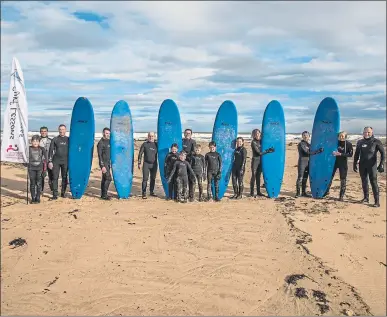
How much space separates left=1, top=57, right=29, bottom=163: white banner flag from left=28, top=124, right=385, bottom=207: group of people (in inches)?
8.5

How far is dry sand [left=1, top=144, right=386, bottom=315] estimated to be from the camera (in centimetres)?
407

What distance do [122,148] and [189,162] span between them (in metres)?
1.53

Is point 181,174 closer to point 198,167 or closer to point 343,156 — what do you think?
point 198,167

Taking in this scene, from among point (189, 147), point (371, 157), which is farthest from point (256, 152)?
point (371, 157)

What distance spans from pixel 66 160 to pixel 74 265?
354 cm

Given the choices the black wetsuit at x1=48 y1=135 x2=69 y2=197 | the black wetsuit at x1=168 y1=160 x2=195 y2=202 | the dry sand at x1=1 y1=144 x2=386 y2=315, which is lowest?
the dry sand at x1=1 y1=144 x2=386 y2=315

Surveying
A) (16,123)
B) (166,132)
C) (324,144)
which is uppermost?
(16,123)

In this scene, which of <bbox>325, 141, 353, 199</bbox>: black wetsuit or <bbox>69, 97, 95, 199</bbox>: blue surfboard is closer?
<bbox>325, 141, 353, 199</bbox>: black wetsuit

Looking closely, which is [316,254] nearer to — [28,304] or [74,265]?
[74,265]

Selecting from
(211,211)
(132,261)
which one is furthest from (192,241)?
(211,211)

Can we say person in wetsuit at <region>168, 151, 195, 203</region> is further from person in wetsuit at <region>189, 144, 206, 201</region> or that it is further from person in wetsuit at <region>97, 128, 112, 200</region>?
person in wetsuit at <region>97, 128, 112, 200</region>

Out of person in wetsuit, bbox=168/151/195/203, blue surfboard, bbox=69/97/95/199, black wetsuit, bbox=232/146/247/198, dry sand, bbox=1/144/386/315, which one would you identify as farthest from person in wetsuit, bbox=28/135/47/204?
black wetsuit, bbox=232/146/247/198

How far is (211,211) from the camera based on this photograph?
277 inches

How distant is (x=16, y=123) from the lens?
7383 millimetres
